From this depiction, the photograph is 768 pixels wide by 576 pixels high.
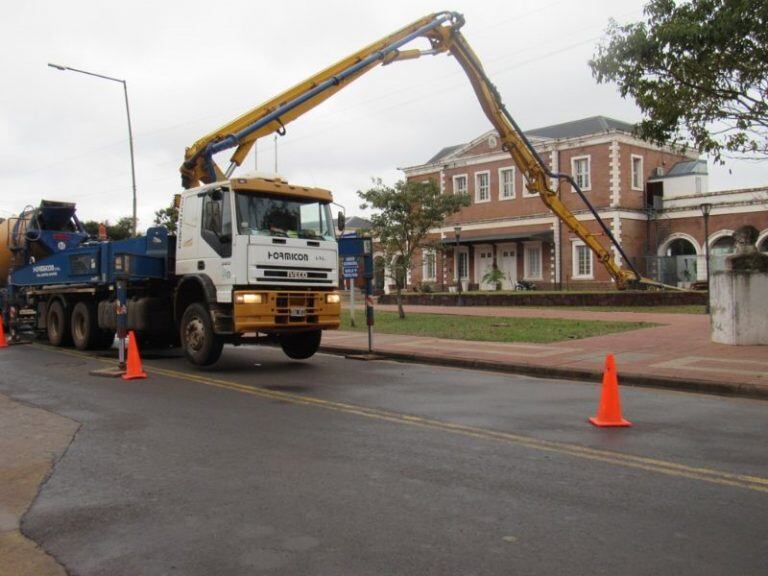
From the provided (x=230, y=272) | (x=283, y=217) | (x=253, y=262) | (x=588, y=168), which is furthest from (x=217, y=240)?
(x=588, y=168)

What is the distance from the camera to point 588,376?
11.6 meters

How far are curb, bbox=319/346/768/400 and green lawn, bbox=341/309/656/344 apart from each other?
3210 millimetres

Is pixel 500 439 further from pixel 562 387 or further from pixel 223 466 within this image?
pixel 562 387

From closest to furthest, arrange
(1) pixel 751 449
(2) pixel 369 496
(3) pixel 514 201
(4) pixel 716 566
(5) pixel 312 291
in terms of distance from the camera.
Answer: (4) pixel 716 566 → (2) pixel 369 496 → (1) pixel 751 449 → (5) pixel 312 291 → (3) pixel 514 201

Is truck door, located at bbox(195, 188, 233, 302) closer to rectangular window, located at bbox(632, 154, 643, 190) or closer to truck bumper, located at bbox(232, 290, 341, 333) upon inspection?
truck bumper, located at bbox(232, 290, 341, 333)

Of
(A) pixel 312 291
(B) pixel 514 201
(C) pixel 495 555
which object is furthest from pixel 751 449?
(B) pixel 514 201

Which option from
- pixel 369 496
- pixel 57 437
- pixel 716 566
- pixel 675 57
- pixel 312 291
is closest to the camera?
pixel 716 566

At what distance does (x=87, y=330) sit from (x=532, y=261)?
33.3 meters

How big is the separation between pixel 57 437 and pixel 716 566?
20.6 ft

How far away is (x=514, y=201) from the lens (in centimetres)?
4584

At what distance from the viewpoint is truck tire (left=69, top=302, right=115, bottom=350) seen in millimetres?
16078

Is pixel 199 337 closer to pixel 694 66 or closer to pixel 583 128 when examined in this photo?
pixel 694 66

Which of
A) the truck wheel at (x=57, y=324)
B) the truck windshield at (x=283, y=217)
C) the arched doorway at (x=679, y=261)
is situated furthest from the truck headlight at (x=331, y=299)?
the arched doorway at (x=679, y=261)

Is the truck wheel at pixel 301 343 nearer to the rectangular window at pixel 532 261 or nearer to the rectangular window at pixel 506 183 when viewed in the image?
the rectangular window at pixel 532 261
